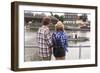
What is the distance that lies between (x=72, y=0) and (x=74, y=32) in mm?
257

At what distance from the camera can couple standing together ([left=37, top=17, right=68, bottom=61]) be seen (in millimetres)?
1690

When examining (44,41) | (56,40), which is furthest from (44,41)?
(56,40)

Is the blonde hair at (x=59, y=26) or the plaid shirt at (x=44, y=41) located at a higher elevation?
the blonde hair at (x=59, y=26)

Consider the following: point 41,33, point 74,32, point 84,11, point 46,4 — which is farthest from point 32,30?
point 84,11

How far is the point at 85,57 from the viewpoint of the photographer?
72.3 inches

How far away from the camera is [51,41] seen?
1.72 meters

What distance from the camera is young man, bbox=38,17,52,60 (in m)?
1.69

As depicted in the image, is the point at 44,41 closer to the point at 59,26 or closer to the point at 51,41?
the point at 51,41

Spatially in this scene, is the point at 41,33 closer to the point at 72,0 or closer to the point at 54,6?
the point at 54,6

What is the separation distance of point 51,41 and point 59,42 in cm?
7

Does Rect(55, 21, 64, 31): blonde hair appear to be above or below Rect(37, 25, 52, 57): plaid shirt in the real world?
above

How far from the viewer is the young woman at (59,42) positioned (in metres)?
1.73

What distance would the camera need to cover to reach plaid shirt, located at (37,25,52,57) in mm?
1686

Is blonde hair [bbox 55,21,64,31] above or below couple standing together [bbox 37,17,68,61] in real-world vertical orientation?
above
